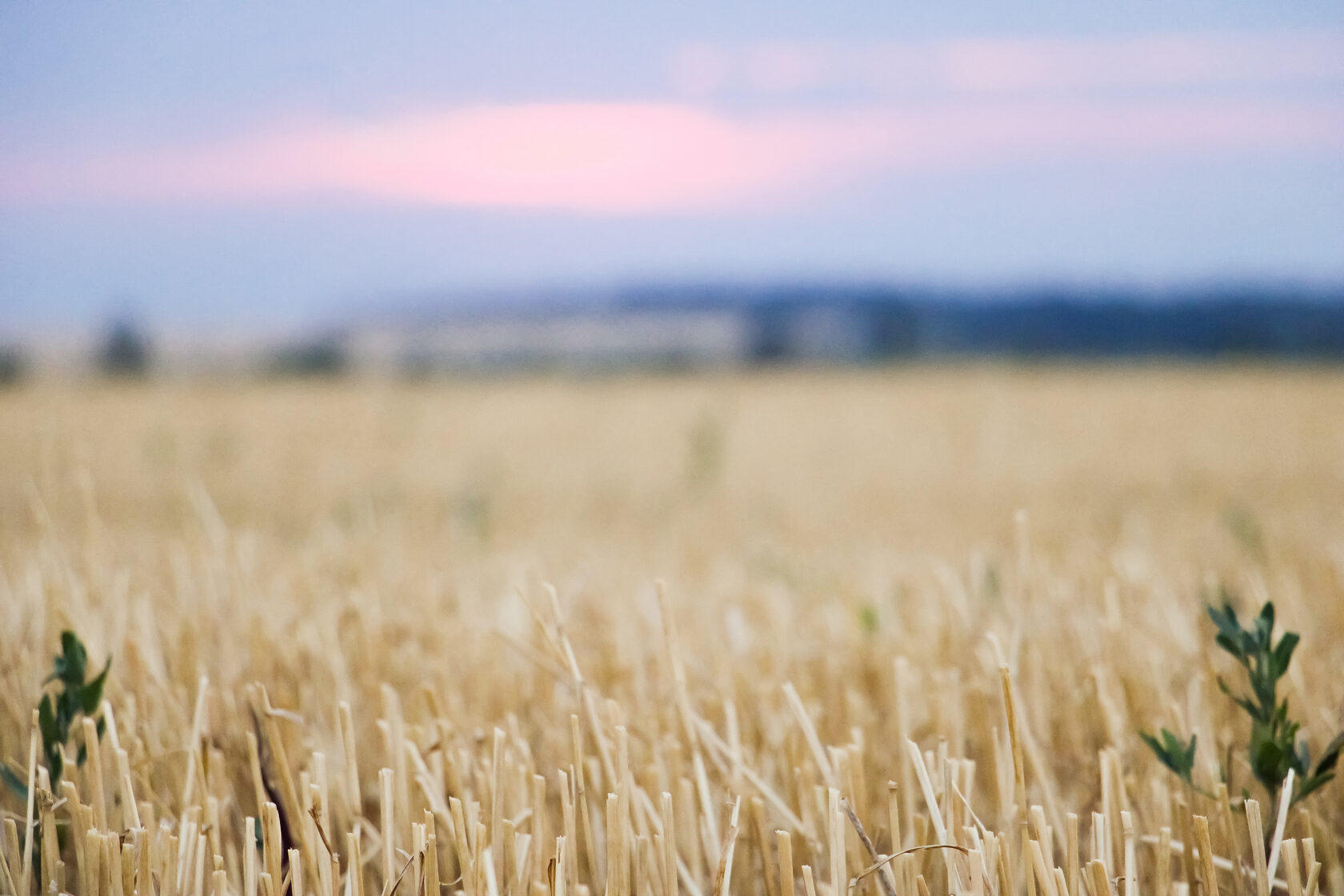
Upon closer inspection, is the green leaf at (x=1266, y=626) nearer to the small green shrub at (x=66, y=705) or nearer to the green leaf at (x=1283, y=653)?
the green leaf at (x=1283, y=653)

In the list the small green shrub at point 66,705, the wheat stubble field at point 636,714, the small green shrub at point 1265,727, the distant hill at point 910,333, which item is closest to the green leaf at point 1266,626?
the small green shrub at point 1265,727

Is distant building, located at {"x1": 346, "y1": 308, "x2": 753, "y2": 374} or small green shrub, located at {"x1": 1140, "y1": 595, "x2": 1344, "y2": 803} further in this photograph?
distant building, located at {"x1": 346, "y1": 308, "x2": 753, "y2": 374}

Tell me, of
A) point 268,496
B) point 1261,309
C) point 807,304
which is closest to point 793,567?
point 268,496

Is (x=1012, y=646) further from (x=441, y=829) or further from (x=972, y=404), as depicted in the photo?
(x=972, y=404)

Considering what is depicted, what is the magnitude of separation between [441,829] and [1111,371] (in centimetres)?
1179

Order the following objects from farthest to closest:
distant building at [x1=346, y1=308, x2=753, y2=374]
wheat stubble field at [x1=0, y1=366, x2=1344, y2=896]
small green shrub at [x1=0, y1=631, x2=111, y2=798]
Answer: distant building at [x1=346, y1=308, x2=753, y2=374] < small green shrub at [x1=0, y1=631, x2=111, y2=798] < wheat stubble field at [x1=0, y1=366, x2=1344, y2=896]

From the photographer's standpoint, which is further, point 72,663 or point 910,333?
point 910,333

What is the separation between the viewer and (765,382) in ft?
35.6

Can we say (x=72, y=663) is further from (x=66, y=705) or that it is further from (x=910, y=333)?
(x=910, y=333)

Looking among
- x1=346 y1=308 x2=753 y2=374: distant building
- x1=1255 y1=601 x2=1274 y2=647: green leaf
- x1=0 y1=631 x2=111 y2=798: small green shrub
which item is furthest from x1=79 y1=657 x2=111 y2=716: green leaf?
x1=346 y1=308 x2=753 y2=374: distant building

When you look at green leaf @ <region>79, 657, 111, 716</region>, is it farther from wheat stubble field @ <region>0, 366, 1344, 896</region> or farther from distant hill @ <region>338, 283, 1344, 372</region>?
distant hill @ <region>338, 283, 1344, 372</region>

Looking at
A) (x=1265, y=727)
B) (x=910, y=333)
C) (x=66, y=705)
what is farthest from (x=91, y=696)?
(x=910, y=333)

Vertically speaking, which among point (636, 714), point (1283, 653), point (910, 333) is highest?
point (910, 333)

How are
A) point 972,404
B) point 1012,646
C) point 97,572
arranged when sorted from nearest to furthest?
point 1012,646, point 97,572, point 972,404
